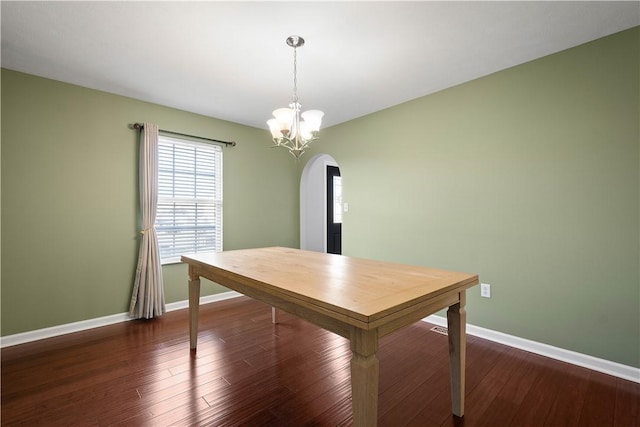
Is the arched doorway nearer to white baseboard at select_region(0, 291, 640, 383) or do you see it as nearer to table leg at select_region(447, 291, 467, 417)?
white baseboard at select_region(0, 291, 640, 383)

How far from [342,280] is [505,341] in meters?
1.91

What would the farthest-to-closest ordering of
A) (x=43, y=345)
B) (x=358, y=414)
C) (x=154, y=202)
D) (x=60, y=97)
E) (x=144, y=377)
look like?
1. (x=154, y=202)
2. (x=60, y=97)
3. (x=43, y=345)
4. (x=144, y=377)
5. (x=358, y=414)

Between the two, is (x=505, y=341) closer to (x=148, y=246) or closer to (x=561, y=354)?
(x=561, y=354)

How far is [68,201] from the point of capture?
8.75 ft

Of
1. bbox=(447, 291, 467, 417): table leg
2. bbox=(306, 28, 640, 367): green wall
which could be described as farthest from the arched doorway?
bbox=(447, 291, 467, 417): table leg

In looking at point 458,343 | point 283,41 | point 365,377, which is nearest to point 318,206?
point 283,41

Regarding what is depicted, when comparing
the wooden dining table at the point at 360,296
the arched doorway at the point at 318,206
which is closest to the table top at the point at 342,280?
the wooden dining table at the point at 360,296

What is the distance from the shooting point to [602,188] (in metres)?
2.01

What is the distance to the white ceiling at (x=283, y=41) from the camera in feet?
5.65

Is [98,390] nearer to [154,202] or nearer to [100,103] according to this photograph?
[154,202]

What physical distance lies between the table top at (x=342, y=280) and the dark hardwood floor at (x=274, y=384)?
72 centimetres

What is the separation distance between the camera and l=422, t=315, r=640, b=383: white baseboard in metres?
1.91

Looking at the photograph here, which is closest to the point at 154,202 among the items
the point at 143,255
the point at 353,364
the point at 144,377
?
the point at 143,255

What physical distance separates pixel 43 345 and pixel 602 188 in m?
4.55
